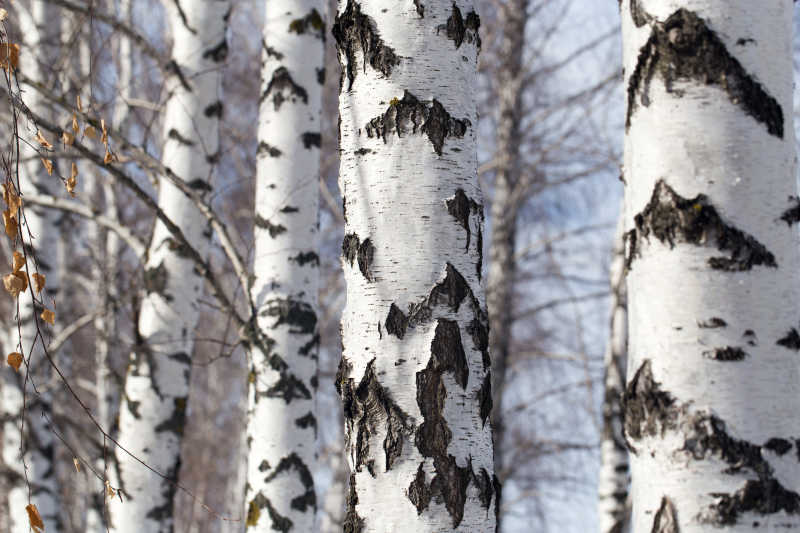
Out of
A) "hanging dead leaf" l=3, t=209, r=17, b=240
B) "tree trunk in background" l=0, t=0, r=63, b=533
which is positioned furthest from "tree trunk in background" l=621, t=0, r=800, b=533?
"tree trunk in background" l=0, t=0, r=63, b=533

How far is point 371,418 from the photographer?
5.10 ft

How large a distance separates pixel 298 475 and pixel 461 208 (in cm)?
184

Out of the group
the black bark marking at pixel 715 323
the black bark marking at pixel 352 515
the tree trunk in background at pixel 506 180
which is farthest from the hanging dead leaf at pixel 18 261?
the tree trunk in background at pixel 506 180

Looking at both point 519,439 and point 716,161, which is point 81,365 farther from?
point 716,161

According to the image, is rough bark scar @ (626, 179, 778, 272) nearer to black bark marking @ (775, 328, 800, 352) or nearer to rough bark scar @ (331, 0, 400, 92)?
black bark marking @ (775, 328, 800, 352)

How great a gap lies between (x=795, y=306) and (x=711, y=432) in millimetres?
256

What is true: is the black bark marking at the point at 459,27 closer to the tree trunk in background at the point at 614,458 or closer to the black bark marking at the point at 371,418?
the black bark marking at the point at 371,418

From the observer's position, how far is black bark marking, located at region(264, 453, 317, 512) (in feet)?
10.1

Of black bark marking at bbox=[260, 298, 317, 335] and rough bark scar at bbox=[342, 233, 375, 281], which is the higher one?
black bark marking at bbox=[260, 298, 317, 335]

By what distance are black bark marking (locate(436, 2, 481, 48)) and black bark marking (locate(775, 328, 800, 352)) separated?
872mm

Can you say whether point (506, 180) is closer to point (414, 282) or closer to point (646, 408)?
point (414, 282)

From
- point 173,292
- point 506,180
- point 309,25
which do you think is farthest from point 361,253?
point 506,180

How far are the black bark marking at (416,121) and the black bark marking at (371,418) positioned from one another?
18.4 inches

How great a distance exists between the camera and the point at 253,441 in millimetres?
3141
